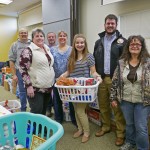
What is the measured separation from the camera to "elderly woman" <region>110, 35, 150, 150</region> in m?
1.87

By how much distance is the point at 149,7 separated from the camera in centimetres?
289

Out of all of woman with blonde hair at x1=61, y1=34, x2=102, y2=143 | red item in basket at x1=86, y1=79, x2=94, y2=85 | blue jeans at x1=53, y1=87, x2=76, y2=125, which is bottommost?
blue jeans at x1=53, y1=87, x2=76, y2=125

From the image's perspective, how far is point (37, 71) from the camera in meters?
2.04

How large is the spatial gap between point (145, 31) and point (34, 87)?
1.99m

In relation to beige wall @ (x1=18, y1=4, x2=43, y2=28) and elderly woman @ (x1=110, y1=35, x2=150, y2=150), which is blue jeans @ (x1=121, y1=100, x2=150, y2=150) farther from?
beige wall @ (x1=18, y1=4, x2=43, y2=28)

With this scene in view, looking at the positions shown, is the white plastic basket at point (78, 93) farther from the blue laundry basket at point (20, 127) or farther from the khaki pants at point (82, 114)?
the blue laundry basket at point (20, 127)

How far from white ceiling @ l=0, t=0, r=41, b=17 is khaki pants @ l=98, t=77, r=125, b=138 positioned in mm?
4493

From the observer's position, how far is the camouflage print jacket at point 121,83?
1.86 metres

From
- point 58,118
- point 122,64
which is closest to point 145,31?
point 122,64

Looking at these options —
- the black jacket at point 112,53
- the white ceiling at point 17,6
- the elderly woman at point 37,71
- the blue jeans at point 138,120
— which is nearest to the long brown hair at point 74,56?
the black jacket at point 112,53

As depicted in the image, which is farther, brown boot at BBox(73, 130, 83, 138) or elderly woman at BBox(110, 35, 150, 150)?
brown boot at BBox(73, 130, 83, 138)

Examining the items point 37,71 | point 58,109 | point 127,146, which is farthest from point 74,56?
point 127,146

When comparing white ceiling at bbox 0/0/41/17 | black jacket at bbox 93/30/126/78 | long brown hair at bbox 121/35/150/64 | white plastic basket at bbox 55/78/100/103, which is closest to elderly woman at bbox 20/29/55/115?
white plastic basket at bbox 55/78/100/103

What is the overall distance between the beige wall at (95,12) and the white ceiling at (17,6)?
97.9 inches
